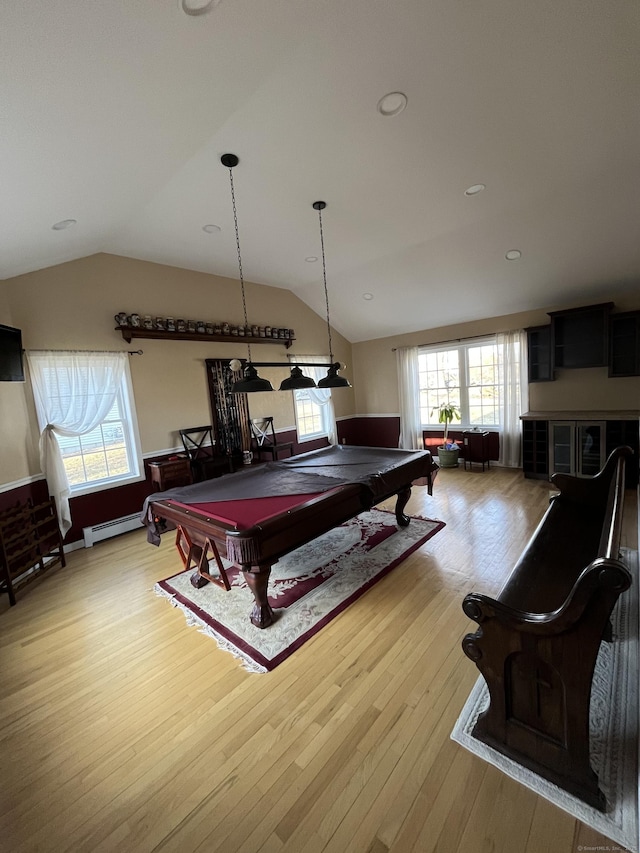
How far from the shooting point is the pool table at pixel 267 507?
2.18 m

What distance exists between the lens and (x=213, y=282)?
5062 mm

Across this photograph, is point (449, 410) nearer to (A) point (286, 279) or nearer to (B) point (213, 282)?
(A) point (286, 279)

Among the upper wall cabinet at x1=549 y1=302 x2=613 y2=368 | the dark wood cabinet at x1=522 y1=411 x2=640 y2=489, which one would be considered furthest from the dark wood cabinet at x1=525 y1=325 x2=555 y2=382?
the dark wood cabinet at x1=522 y1=411 x2=640 y2=489

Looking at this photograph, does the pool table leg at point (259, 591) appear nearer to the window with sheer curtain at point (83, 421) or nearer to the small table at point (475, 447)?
the window with sheer curtain at point (83, 421)

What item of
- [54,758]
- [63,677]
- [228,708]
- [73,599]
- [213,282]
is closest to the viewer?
[54,758]

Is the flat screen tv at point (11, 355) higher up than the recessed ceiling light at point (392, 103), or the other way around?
the recessed ceiling light at point (392, 103)

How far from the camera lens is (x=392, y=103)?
93.7 inches

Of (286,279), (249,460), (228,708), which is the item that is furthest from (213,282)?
(228,708)

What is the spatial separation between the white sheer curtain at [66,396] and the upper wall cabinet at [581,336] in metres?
5.91

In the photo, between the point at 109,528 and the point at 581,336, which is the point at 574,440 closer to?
the point at 581,336

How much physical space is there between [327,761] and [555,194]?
479 centimetres

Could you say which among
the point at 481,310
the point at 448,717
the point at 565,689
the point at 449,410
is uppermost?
the point at 481,310

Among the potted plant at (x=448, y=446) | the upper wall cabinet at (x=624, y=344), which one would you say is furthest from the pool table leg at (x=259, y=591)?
the upper wall cabinet at (x=624, y=344)

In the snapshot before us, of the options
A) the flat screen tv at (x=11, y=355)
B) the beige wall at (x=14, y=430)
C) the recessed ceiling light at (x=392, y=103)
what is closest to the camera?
the recessed ceiling light at (x=392, y=103)
